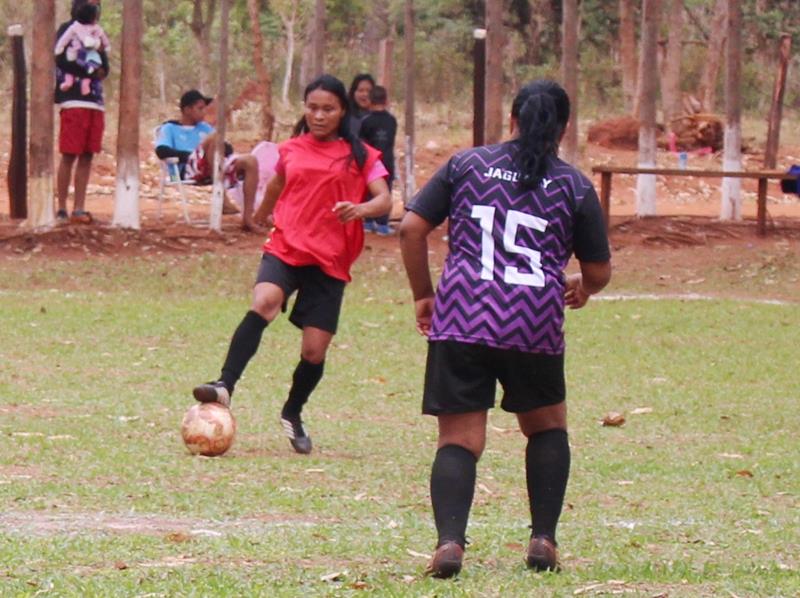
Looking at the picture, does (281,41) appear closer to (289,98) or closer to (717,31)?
(289,98)

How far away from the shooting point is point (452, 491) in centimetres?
559

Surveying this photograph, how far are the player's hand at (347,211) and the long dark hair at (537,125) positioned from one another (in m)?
2.47

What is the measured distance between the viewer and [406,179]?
76.4 feet

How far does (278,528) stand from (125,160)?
1359cm

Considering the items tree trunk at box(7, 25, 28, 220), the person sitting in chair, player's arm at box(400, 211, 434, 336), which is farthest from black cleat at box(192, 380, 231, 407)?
tree trunk at box(7, 25, 28, 220)

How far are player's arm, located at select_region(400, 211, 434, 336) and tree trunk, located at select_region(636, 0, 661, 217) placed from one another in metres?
17.1

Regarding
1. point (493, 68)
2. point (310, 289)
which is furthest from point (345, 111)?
point (493, 68)

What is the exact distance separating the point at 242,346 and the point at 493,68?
505 inches

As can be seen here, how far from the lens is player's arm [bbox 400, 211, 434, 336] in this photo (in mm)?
5664

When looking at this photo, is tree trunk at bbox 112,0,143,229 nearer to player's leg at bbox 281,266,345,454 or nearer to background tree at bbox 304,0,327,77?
background tree at bbox 304,0,327,77

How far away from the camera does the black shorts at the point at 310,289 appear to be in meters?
8.61

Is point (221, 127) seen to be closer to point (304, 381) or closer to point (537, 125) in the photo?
point (304, 381)

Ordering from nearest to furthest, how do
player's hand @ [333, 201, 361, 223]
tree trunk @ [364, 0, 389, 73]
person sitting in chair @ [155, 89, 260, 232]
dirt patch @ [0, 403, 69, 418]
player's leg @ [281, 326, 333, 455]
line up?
1. player's hand @ [333, 201, 361, 223]
2. player's leg @ [281, 326, 333, 455]
3. dirt patch @ [0, 403, 69, 418]
4. person sitting in chair @ [155, 89, 260, 232]
5. tree trunk @ [364, 0, 389, 73]

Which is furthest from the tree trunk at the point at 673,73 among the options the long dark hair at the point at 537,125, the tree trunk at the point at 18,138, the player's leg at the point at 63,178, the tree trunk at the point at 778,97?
the long dark hair at the point at 537,125
